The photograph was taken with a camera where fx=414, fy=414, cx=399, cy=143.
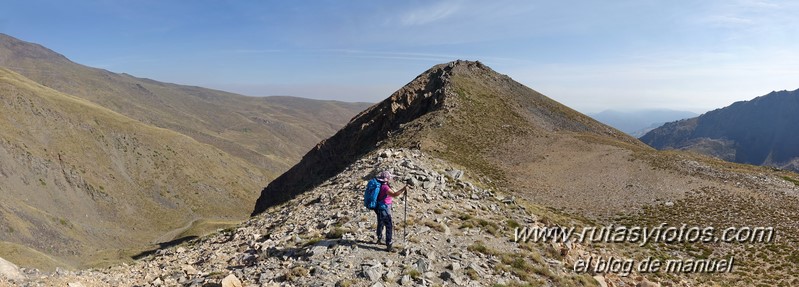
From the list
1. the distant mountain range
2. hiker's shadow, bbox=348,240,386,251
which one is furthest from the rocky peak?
hiker's shadow, bbox=348,240,386,251

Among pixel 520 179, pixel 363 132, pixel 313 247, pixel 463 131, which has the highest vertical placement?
pixel 463 131

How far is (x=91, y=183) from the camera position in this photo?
104812 millimetres

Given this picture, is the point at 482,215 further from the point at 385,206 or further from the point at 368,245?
the point at 385,206

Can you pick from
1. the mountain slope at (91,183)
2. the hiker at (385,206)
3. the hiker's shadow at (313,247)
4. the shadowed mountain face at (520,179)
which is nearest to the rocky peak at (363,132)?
the shadowed mountain face at (520,179)

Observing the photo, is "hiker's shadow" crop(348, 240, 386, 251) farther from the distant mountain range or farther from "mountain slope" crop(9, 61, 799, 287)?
the distant mountain range

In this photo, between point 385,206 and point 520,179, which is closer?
point 385,206

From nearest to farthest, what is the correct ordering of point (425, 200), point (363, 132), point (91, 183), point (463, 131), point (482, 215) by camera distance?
point (482, 215), point (425, 200), point (463, 131), point (363, 132), point (91, 183)

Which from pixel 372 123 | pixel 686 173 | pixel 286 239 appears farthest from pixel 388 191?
pixel 372 123

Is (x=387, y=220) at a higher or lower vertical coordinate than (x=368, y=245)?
higher

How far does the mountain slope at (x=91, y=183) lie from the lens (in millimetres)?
73625

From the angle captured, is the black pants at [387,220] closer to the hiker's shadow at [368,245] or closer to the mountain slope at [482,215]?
the hiker's shadow at [368,245]

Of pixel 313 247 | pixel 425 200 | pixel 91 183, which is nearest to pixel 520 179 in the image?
pixel 425 200

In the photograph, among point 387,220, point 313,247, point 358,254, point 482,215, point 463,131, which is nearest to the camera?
point 358,254

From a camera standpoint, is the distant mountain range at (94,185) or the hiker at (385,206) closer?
the hiker at (385,206)
